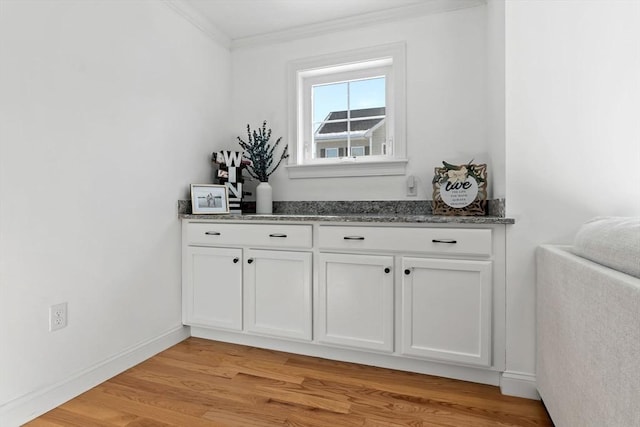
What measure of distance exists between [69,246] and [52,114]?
614mm

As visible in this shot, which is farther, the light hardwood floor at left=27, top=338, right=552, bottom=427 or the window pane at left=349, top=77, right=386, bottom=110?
the window pane at left=349, top=77, right=386, bottom=110

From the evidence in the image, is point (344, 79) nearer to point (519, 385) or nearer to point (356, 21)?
point (356, 21)

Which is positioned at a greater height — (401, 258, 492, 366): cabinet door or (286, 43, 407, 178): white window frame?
(286, 43, 407, 178): white window frame

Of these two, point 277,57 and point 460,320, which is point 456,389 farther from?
point 277,57

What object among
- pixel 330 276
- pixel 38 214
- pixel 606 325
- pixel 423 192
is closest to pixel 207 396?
pixel 330 276

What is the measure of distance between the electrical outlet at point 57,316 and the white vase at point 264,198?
1.34 m

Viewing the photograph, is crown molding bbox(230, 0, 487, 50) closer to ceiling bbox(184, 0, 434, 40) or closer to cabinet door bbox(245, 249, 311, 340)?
ceiling bbox(184, 0, 434, 40)

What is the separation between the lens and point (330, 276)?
2.00 m

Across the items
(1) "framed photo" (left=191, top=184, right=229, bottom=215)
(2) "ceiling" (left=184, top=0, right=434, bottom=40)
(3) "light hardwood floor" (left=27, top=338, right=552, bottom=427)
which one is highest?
(2) "ceiling" (left=184, top=0, right=434, bottom=40)

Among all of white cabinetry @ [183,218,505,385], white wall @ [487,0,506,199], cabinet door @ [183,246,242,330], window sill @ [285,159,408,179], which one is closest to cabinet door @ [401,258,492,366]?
white cabinetry @ [183,218,505,385]

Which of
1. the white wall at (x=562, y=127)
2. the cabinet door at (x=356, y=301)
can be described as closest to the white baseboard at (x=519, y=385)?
the white wall at (x=562, y=127)

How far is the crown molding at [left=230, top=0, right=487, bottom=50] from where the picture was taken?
2270mm

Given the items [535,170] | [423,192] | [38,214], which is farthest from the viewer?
[423,192]

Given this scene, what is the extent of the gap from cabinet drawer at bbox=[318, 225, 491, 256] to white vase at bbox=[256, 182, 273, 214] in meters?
0.73
